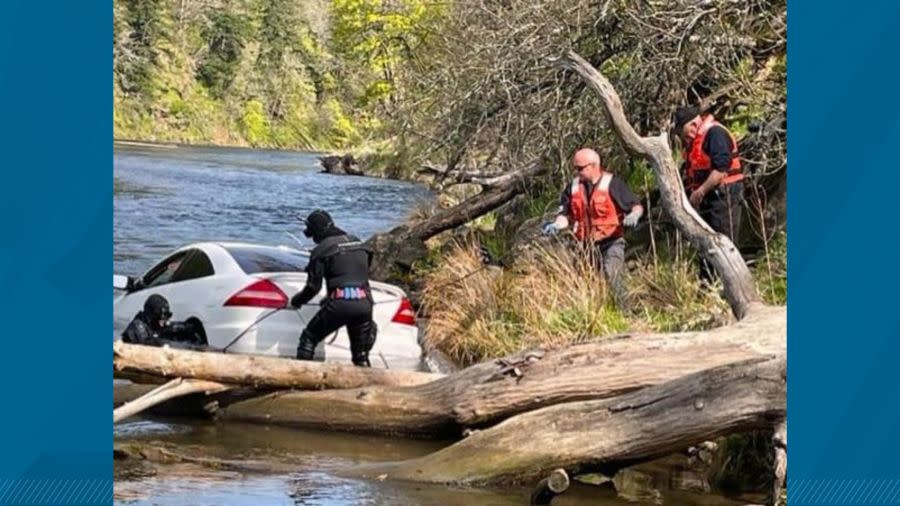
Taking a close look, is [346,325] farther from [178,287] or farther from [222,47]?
[222,47]

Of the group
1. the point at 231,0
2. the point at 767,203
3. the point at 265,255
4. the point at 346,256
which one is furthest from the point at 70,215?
the point at 231,0

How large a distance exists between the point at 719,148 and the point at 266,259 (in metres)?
3.82

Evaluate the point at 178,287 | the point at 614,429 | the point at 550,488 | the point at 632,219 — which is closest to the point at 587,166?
the point at 632,219

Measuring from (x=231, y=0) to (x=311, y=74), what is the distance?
5.07 metres

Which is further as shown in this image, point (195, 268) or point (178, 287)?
point (195, 268)

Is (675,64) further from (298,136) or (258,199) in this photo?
(298,136)

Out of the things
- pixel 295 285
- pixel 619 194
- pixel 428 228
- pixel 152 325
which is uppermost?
pixel 619 194

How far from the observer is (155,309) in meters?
10.1

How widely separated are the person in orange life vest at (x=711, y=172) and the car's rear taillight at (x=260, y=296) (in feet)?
11.1

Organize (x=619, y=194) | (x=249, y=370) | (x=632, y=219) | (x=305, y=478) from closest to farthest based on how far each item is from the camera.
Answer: (x=305, y=478)
(x=249, y=370)
(x=632, y=219)
(x=619, y=194)

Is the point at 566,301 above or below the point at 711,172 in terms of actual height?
below

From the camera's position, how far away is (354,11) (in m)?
21.2

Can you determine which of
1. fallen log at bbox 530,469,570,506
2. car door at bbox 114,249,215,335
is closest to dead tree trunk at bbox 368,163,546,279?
car door at bbox 114,249,215,335

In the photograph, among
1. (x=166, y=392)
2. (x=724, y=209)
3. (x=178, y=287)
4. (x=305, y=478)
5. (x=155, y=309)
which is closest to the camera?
(x=305, y=478)
